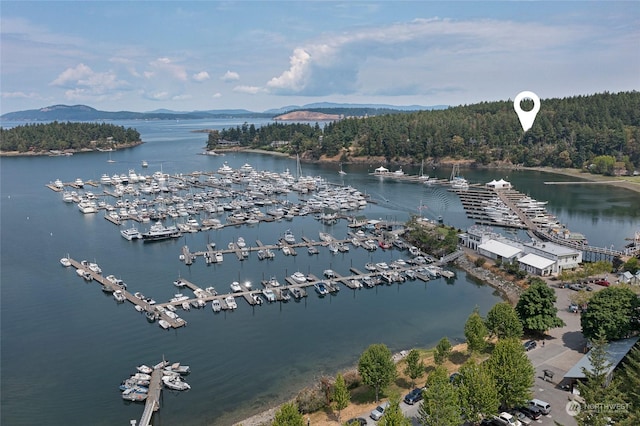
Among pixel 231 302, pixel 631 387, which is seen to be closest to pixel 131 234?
pixel 231 302


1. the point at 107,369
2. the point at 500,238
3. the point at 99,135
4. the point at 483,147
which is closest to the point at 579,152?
the point at 483,147

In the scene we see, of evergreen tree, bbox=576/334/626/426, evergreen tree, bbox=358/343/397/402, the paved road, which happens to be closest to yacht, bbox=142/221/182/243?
evergreen tree, bbox=358/343/397/402

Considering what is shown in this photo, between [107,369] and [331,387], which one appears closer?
[331,387]

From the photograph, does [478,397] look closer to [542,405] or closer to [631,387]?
[542,405]

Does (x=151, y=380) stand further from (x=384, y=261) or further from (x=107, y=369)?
(x=384, y=261)

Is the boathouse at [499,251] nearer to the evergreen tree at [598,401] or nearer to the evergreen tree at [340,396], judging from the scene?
the evergreen tree at [598,401]

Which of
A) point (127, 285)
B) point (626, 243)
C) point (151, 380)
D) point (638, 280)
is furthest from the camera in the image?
point (626, 243)

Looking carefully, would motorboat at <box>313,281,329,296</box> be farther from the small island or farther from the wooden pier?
the small island
